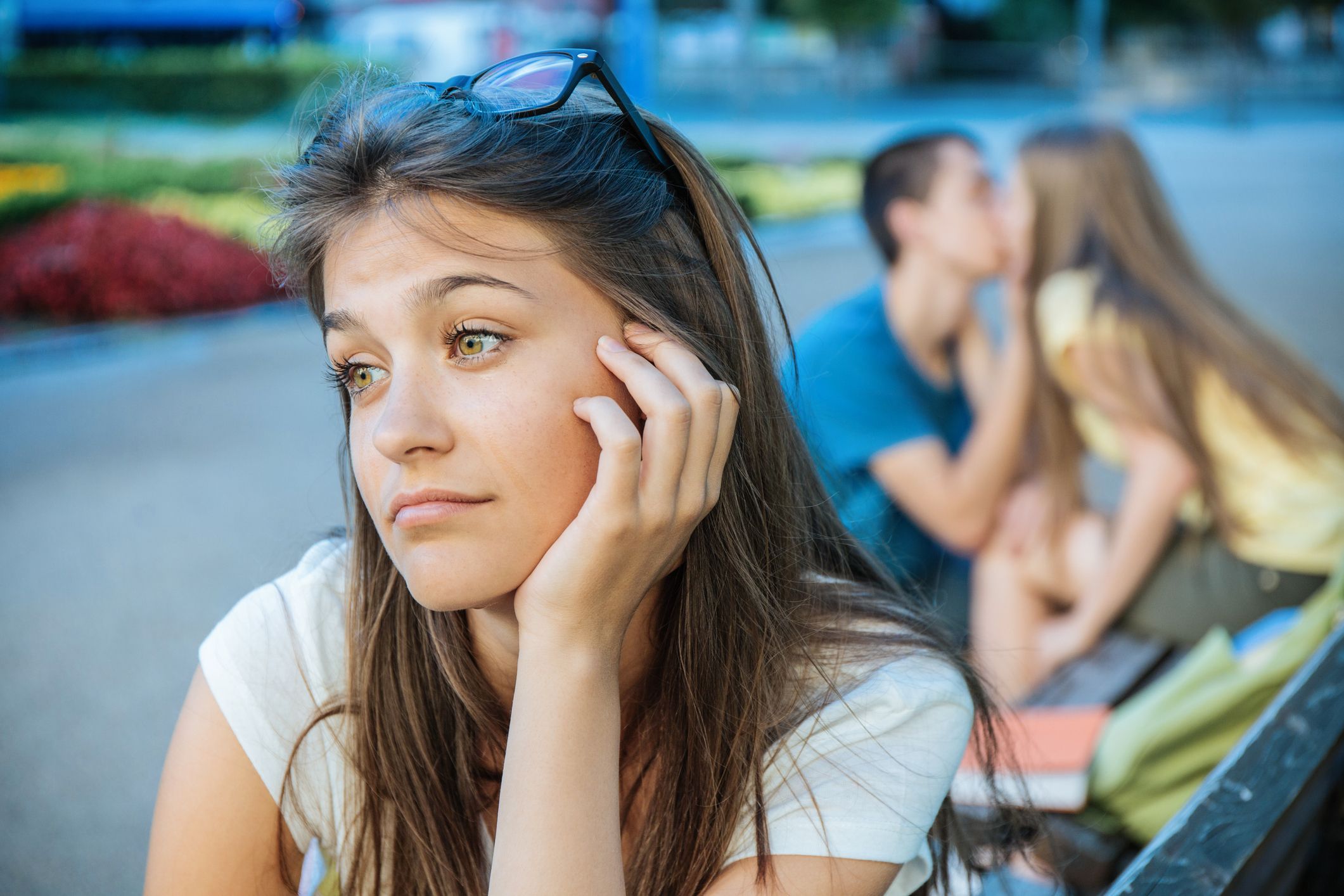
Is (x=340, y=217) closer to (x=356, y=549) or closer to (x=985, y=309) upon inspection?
(x=356, y=549)

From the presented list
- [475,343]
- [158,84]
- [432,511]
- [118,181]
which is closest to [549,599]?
[432,511]

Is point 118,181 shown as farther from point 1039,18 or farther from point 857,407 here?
point 1039,18

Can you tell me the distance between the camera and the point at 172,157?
1498 cm

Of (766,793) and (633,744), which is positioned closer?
(766,793)

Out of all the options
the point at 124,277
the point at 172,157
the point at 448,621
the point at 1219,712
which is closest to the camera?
the point at 448,621

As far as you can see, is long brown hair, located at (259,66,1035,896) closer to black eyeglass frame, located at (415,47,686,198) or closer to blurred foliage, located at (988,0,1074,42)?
black eyeglass frame, located at (415,47,686,198)

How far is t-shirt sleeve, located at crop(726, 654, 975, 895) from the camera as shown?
150 centimetres

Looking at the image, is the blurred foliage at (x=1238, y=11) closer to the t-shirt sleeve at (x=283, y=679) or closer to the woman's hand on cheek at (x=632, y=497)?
the woman's hand on cheek at (x=632, y=497)

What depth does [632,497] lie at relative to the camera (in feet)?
4.75

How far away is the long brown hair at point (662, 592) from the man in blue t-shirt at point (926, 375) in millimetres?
1652

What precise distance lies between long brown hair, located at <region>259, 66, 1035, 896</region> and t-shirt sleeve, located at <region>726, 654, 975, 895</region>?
1.1 inches

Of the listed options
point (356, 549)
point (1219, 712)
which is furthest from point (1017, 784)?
point (356, 549)

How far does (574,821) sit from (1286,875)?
52.8 inches

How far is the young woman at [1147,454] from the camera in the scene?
3416 mm
